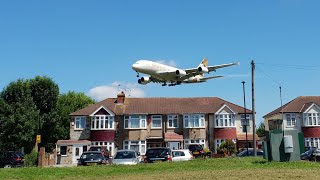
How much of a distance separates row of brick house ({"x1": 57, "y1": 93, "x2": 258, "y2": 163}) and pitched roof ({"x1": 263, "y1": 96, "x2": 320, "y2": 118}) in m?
6.89

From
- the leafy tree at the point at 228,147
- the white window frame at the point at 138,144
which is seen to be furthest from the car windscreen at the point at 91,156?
the white window frame at the point at 138,144

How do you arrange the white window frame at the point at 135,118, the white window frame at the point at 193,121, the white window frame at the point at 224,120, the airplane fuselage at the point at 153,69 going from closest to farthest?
1. the airplane fuselage at the point at 153,69
2. the white window frame at the point at 135,118
3. the white window frame at the point at 224,120
4. the white window frame at the point at 193,121

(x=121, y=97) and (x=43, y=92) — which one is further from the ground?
(x=43, y=92)

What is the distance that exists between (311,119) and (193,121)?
17.8 m

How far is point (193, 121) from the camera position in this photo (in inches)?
2301

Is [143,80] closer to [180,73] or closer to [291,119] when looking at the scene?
[180,73]

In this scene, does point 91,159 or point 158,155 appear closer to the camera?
point 158,155

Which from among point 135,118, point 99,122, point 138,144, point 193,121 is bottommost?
point 138,144

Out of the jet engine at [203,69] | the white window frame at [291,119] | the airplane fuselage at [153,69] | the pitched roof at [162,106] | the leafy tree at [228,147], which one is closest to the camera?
the jet engine at [203,69]

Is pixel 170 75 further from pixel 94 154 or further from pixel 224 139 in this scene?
pixel 224 139

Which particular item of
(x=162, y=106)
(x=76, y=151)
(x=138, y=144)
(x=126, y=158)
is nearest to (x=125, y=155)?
(x=126, y=158)

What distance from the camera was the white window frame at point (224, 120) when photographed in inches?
2291

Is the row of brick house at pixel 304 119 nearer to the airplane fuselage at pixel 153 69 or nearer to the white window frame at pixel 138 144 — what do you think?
the white window frame at pixel 138 144

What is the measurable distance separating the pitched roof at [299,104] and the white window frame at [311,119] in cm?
108
